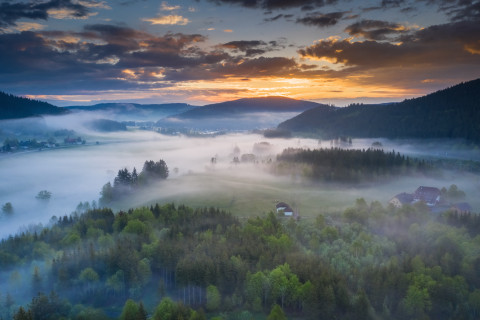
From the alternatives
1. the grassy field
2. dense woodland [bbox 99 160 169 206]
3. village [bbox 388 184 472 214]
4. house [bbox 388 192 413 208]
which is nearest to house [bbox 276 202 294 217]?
the grassy field

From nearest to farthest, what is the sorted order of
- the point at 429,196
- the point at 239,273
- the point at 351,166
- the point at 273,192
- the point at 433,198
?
1. the point at 239,273
2. the point at 433,198
3. the point at 429,196
4. the point at 273,192
5. the point at 351,166

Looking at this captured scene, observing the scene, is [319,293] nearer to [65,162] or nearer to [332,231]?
[332,231]

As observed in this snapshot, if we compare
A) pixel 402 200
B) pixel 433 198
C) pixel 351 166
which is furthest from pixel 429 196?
pixel 351 166

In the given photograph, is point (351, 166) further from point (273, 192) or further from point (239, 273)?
point (239, 273)

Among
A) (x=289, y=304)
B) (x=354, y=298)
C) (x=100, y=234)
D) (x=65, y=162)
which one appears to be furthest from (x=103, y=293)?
(x=65, y=162)

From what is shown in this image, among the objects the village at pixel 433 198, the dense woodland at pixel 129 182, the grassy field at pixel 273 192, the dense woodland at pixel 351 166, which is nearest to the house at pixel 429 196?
the village at pixel 433 198

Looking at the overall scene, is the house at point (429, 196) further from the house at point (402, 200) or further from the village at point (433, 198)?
the house at point (402, 200)
